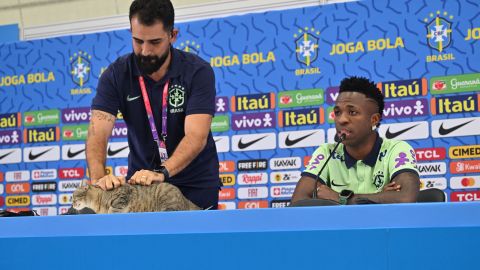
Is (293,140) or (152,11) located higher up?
(152,11)

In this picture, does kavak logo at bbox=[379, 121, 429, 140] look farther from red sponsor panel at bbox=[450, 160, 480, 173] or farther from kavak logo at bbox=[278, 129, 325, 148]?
kavak logo at bbox=[278, 129, 325, 148]

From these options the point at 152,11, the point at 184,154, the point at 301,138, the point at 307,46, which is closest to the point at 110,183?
the point at 184,154

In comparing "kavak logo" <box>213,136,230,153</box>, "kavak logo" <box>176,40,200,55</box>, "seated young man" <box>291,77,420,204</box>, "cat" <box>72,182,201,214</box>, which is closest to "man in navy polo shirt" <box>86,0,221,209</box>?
"cat" <box>72,182,201,214</box>

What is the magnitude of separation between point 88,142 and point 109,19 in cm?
323

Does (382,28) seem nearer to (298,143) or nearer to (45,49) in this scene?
(298,143)

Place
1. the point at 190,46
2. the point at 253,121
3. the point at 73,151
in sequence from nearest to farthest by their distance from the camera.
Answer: the point at 253,121 < the point at 190,46 < the point at 73,151

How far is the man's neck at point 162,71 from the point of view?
2.02 metres

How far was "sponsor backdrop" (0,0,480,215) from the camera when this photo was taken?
11.2 feet

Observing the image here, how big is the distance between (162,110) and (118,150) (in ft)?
6.86

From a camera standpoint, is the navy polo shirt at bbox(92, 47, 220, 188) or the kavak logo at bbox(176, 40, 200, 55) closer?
the navy polo shirt at bbox(92, 47, 220, 188)

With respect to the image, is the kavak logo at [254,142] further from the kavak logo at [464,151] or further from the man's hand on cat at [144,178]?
the man's hand on cat at [144,178]

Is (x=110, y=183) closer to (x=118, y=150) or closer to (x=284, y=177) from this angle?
(x=284, y=177)

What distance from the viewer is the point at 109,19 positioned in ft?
16.9

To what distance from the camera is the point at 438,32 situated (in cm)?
341
